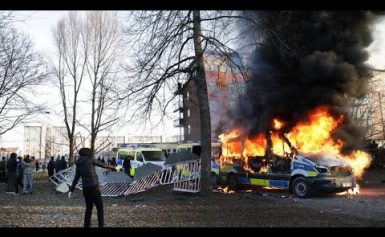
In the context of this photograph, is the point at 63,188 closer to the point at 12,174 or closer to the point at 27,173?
the point at 27,173

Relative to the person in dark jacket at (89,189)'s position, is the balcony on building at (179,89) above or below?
above

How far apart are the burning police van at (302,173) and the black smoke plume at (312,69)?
11.1 ft

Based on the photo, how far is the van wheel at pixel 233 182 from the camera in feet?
58.2

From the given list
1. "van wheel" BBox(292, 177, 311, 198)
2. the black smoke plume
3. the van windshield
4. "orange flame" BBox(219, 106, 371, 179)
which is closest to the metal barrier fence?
"orange flame" BBox(219, 106, 371, 179)

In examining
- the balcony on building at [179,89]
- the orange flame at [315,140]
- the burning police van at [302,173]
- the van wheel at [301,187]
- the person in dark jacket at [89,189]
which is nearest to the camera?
the person in dark jacket at [89,189]

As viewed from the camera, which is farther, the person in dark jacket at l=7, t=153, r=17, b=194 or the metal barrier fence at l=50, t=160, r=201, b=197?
the person in dark jacket at l=7, t=153, r=17, b=194

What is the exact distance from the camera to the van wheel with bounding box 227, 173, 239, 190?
17.8 metres

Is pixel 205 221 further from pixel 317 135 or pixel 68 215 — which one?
pixel 317 135

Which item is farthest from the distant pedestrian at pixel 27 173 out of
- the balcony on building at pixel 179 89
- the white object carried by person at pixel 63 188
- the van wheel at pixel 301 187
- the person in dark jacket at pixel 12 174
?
the van wheel at pixel 301 187

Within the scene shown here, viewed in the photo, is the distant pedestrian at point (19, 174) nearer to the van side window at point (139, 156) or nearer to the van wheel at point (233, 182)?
the van side window at point (139, 156)

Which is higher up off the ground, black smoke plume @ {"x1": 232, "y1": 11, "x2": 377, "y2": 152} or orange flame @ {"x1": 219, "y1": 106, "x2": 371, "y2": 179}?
black smoke plume @ {"x1": 232, "y1": 11, "x2": 377, "y2": 152}

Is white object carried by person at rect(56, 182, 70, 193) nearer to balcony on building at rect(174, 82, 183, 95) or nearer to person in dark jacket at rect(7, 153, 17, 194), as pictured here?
person in dark jacket at rect(7, 153, 17, 194)

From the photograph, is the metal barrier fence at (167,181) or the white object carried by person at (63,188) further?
the white object carried by person at (63,188)
